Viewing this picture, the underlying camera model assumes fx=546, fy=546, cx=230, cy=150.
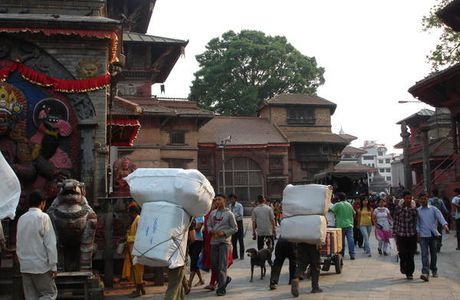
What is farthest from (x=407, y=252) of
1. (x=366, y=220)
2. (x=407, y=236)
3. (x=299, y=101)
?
(x=299, y=101)

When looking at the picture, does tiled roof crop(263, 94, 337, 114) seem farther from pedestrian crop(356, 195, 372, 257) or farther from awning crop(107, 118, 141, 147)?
pedestrian crop(356, 195, 372, 257)

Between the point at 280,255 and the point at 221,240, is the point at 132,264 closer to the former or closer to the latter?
the point at 221,240

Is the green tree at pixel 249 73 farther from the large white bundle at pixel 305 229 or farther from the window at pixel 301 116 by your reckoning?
the large white bundle at pixel 305 229

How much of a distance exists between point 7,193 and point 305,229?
504 centimetres

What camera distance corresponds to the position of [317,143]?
1795 inches

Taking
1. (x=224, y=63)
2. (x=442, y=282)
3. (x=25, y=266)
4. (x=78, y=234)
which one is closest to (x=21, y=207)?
(x=78, y=234)

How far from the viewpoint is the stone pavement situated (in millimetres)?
9500

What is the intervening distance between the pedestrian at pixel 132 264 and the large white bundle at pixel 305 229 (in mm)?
2758

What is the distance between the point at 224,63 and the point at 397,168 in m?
33.8

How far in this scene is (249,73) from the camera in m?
55.6

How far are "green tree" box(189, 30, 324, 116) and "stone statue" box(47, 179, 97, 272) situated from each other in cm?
4536

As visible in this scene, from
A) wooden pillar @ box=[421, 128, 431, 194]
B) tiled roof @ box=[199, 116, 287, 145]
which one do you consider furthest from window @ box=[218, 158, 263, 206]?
wooden pillar @ box=[421, 128, 431, 194]

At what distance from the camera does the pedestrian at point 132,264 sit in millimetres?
10008

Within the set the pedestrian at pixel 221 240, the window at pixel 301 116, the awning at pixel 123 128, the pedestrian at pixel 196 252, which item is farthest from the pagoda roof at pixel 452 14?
the window at pixel 301 116
